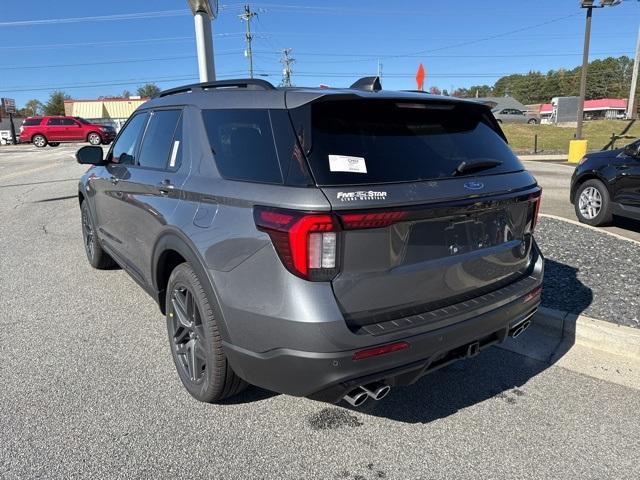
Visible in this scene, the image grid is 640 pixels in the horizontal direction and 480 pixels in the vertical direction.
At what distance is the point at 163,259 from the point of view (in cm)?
321

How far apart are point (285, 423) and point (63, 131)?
1545 inches

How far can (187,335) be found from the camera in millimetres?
3154

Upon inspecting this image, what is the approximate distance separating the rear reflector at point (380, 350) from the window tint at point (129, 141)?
2.78 meters

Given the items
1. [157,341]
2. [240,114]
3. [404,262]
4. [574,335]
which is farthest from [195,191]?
[574,335]

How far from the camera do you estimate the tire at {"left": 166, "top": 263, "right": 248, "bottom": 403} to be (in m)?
2.67

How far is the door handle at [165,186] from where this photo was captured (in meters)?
3.11

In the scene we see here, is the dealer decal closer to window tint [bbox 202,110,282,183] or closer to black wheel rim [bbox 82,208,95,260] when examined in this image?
window tint [bbox 202,110,282,183]

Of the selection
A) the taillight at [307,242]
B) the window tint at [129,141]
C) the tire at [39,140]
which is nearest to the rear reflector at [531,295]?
the taillight at [307,242]

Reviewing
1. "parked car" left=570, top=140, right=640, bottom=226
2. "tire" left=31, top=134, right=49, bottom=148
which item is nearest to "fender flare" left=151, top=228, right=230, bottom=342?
"parked car" left=570, top=140, right=640, bottom=226

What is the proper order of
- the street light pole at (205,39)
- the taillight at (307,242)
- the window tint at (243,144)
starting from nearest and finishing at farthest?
the taillight at (307,242) → the window tint at (243,144) → the street light pole at (205,39)

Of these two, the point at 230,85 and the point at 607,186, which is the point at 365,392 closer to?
the point at 230,85

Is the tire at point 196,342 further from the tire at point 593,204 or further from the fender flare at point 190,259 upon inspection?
the tire at point 593,204

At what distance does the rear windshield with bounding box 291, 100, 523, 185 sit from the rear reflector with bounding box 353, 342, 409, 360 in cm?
75

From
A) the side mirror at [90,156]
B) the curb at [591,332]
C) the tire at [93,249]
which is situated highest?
the side mirror at [90,156]
